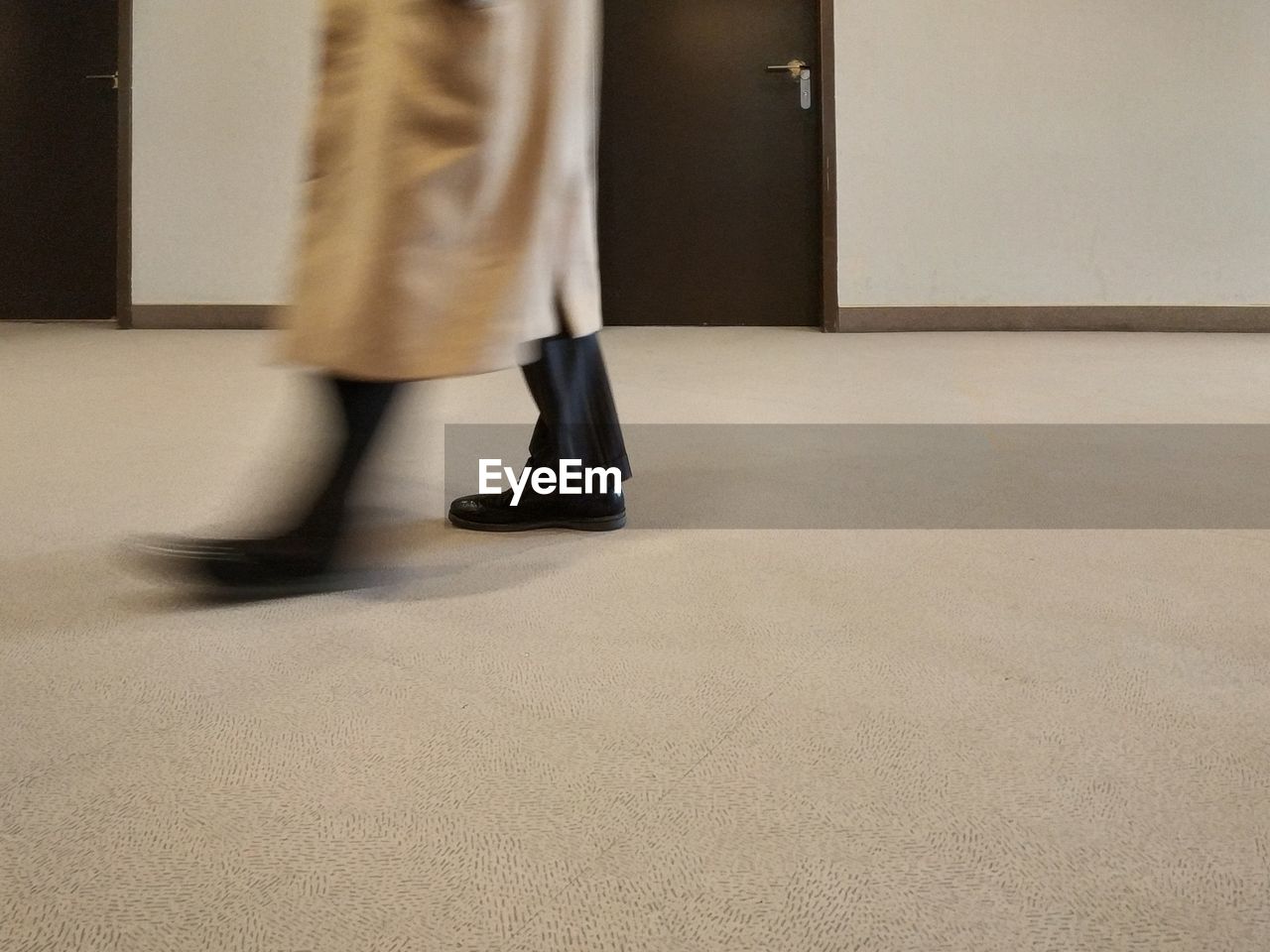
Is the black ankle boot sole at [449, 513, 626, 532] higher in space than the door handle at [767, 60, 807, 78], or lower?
lower

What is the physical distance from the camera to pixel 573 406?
1.20m

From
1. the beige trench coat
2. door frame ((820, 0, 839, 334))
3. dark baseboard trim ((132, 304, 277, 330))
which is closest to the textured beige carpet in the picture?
the beige trench coat

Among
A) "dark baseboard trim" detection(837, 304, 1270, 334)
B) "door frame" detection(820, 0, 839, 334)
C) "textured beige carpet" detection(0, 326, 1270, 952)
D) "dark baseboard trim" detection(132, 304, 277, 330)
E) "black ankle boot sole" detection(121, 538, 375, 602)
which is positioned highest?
"door frame" detection(820, 0, 839, 334)

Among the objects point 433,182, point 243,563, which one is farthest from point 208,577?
point 433,182

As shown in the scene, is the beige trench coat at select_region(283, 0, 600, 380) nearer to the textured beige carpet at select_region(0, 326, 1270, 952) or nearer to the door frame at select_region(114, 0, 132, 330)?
the textured beige carpet at select_region(0, 326, 1270, 952)

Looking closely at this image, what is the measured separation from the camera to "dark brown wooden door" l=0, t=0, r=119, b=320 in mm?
4414

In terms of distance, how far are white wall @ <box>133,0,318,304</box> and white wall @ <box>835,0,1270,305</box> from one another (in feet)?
7.17

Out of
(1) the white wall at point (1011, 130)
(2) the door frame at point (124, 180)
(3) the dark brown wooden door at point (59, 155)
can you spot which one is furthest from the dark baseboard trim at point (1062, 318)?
(3) the dark brown wooden door at point (59, 155)

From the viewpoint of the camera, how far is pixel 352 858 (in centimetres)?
53

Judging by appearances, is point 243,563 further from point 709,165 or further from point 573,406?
point 709,165

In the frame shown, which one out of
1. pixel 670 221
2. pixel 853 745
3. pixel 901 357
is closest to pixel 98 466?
pixel 853 745

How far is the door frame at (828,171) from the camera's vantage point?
4020mm

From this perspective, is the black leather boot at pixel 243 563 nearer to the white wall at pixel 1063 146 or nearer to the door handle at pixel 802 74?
the white wall at pixel 1063 146

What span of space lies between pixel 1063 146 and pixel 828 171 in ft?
2.90
